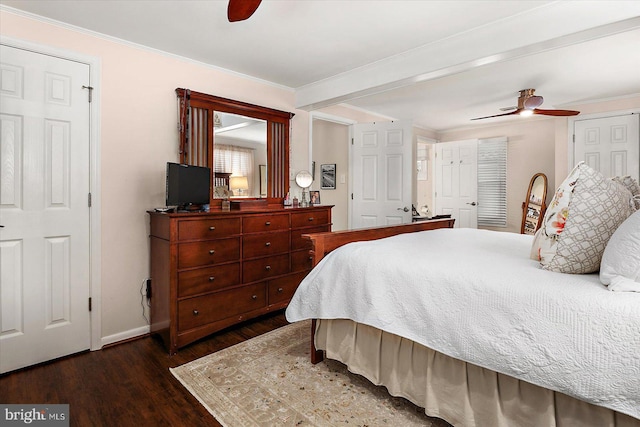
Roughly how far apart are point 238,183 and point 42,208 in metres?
1.54

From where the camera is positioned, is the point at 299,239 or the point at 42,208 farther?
the point at 299,239

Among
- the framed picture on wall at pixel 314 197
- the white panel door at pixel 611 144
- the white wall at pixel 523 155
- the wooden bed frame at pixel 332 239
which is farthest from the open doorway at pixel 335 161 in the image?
the white panel door at pixel 611 144

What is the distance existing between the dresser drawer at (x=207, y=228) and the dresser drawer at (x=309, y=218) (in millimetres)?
656

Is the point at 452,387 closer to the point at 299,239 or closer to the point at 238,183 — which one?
the point at 299,239

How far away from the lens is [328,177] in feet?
17.5

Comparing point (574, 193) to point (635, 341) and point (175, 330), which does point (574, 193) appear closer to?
point (635, 341)

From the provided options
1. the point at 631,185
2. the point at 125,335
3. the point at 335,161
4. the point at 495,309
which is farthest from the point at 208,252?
the point at 335,161

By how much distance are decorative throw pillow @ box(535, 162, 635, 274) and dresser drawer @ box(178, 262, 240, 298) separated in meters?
2.21

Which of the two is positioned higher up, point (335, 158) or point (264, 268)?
point (335, 158)

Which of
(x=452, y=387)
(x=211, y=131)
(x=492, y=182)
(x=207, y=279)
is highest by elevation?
(x=211, y=131)

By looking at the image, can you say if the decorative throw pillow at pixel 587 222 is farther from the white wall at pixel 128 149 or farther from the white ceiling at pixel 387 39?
the white wall at pixel 128 149

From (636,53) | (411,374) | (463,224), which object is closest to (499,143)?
(463,224)

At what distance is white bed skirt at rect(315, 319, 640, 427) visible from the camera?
1269 millimetres

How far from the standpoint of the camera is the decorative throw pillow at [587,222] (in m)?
1.37
